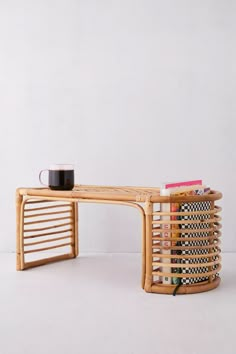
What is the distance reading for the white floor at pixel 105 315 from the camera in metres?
1.72

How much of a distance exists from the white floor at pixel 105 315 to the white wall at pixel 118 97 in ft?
1.97

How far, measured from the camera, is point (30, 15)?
3.18m

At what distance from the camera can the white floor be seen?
1.72m

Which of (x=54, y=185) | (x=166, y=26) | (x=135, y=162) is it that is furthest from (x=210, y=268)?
(x=166, y=26)

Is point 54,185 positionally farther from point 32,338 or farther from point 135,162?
point 32,338

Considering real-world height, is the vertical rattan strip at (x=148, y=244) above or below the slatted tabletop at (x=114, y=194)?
below

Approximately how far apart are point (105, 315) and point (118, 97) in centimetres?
142

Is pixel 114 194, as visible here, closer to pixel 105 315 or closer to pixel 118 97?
pixel 105 315

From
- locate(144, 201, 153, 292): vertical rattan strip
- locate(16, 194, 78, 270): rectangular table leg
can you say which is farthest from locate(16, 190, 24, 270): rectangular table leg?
locate(144, 201, 153, 292): vertical rattan strip

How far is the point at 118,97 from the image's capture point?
316cm

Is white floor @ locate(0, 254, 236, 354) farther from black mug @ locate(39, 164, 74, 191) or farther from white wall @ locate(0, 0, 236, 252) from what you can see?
white wall @ locate(0, 0, 236, 252)

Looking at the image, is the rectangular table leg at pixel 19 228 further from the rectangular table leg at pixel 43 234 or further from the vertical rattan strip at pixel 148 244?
the vertical rattan strip at pixel 148 244

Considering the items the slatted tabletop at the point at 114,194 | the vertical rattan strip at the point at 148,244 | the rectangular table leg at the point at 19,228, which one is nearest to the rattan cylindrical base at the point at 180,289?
the vertical rattan strip at the point at 148,244

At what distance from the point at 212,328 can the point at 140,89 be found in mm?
1563
